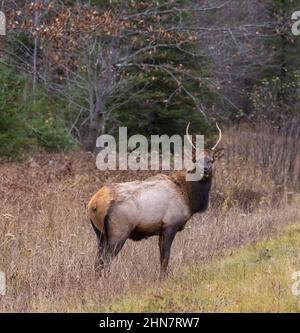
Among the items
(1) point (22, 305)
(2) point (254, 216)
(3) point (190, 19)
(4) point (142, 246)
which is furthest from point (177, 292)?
(3) point (190, 19)

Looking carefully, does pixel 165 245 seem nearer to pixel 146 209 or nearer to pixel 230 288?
pixel 146 209

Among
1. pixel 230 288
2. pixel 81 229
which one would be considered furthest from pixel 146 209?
pixel 81 229

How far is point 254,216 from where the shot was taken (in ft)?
40.6

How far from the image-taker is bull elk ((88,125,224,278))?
26.0 ft

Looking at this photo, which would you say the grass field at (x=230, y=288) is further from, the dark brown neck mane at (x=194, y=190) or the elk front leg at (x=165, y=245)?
the dark brown neck mane at (x=194, y=190)

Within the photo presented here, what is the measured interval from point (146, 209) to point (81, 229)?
2190 mm

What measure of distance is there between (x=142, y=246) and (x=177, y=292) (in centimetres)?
239

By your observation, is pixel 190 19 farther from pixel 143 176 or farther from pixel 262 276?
pixel 262 276

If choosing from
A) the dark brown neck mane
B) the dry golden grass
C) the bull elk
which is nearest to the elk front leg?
the bull elk

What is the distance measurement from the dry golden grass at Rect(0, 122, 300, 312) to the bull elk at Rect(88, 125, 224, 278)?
0.34m

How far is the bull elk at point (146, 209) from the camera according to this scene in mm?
7930

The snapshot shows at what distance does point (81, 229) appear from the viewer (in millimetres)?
10047

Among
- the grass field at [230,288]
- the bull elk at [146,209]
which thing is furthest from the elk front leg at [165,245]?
the grass field at [230,288]

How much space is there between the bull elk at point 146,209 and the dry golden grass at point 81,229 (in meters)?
0.34
